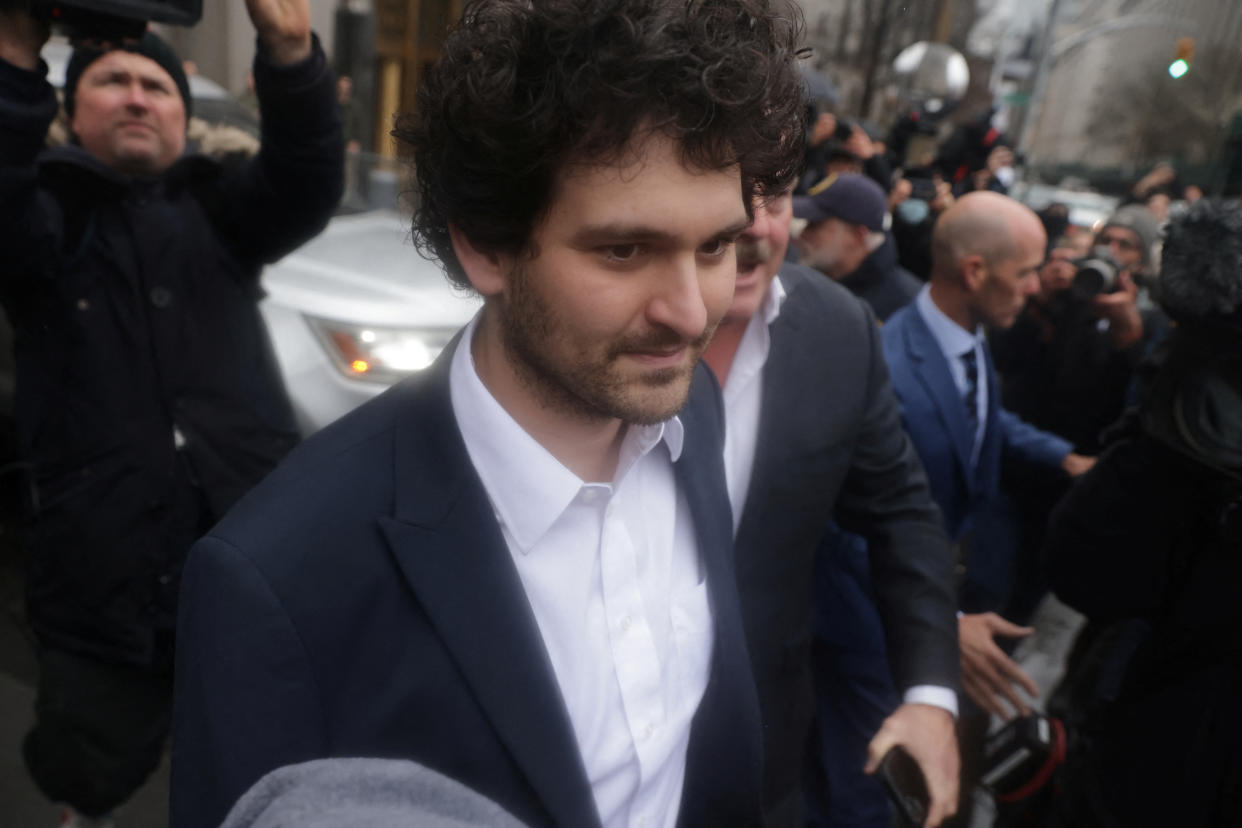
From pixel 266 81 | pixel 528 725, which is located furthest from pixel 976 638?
pixel 266 81

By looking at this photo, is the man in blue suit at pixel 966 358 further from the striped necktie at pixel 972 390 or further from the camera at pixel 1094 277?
the camera at pixel 1094 277

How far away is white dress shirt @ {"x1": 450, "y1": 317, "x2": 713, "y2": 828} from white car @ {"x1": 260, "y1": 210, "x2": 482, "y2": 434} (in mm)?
2797

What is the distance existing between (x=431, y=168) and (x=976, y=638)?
1.50 m

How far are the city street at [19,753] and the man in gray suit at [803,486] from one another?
2.11 m

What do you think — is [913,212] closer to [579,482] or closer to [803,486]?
[803,486]

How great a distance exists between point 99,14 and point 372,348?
8.51ft

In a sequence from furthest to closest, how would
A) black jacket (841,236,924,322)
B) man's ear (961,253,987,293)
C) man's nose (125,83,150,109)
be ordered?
black jacket (841,236,924,322) < man's ear (961,253,987,293) < man's nose (125,83,150,109)

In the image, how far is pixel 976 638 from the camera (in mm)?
2102

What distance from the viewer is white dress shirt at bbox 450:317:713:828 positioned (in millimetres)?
1255

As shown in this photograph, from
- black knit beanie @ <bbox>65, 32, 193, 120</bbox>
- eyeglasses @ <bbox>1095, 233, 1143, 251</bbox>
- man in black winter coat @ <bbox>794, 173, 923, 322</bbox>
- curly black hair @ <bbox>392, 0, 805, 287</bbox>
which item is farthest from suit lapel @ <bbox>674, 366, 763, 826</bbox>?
eyeglasses @ <bbox>1095, 233, 1143, 251</bbox>

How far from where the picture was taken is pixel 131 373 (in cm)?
224

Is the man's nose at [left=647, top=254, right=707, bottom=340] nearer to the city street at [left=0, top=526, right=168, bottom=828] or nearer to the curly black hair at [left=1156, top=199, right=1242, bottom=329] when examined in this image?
the curly black hair at [left=1156, top=199, right=1242, bottom=329]

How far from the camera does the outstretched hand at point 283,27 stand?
2035mm

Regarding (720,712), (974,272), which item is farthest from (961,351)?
(720,712)
